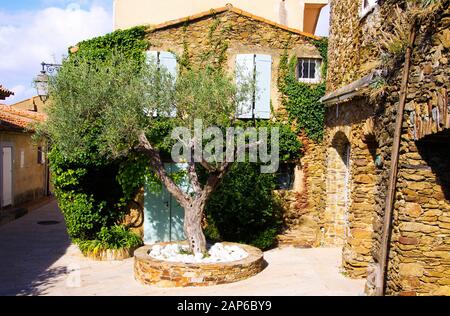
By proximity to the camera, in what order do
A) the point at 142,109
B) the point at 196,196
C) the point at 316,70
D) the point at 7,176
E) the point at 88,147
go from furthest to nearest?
the point at 7,176
the point at 316,70
the point at 88,147
the point at 196,196
the point at 142,109

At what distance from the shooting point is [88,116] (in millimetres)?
8453

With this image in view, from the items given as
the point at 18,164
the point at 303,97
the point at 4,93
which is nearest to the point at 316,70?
the point at 303,97

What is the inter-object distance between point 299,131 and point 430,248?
5689mm

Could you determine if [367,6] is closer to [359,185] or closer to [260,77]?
[359,185]

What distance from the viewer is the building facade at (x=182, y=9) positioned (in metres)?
14.5

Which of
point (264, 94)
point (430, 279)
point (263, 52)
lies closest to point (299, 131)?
point (264, 94)

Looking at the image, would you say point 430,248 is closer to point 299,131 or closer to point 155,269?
point 155,269

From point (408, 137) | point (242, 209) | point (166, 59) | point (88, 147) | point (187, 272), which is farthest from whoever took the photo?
point (166, 59)

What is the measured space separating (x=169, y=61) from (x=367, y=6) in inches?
189

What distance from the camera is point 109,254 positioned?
9.45m

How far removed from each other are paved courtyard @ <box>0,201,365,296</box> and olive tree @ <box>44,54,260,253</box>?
50.7 inches

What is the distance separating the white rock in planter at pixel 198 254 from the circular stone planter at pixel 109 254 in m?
1.29

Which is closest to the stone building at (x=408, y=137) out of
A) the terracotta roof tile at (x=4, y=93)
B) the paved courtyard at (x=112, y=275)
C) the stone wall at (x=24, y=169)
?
the paved courtyard at (x=112, y=275)

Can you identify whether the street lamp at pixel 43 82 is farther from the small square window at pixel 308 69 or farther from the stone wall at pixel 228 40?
the small square window at pixel 308 69
